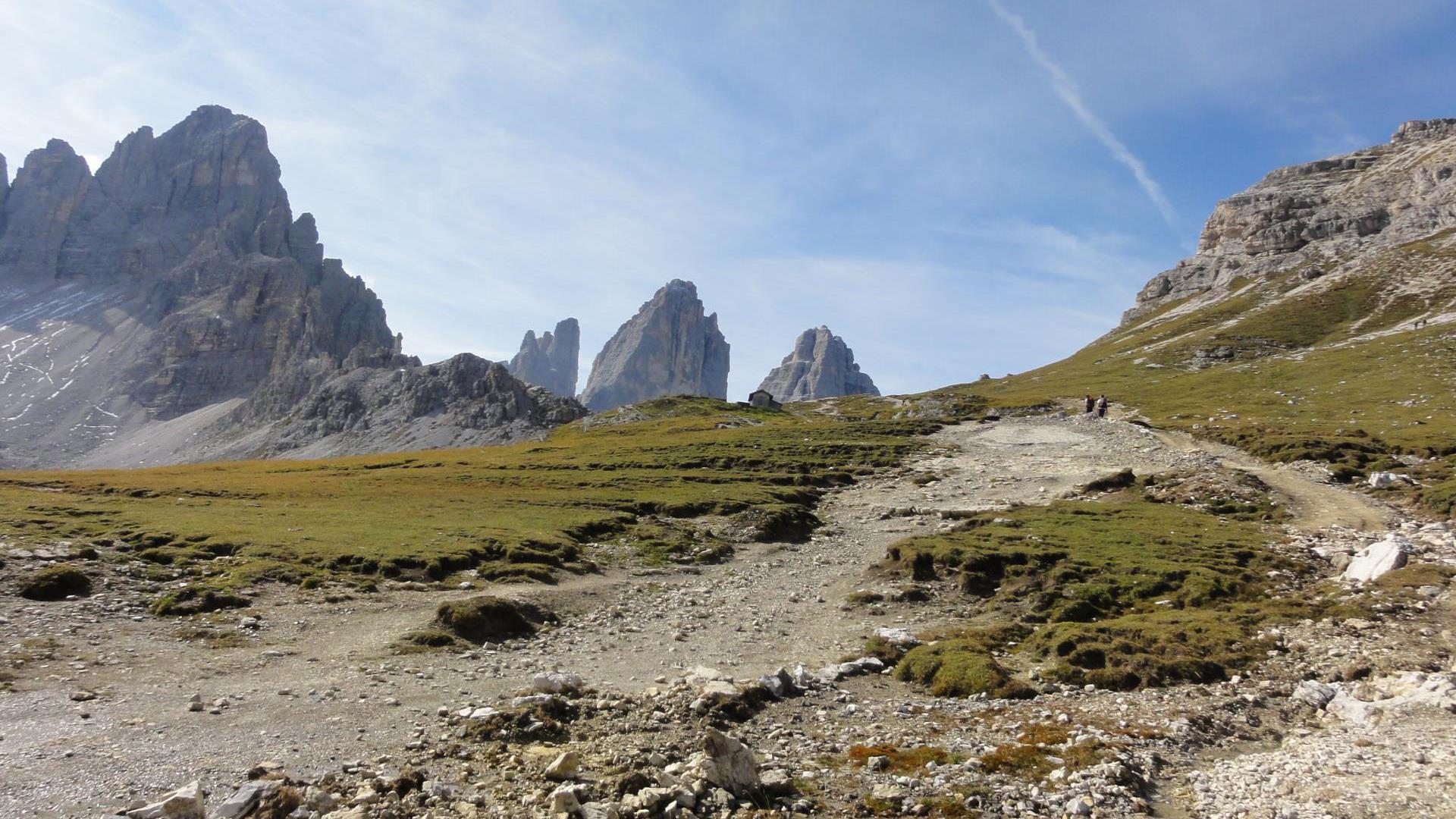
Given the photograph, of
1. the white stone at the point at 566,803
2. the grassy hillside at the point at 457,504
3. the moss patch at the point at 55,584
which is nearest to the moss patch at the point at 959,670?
the white stone at the point at 566,803

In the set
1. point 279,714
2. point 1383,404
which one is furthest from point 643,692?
point 1383,404

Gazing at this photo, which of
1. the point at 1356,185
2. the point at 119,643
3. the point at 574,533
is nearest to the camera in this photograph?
the point at 119,643

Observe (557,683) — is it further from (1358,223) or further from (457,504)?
(1358,223)

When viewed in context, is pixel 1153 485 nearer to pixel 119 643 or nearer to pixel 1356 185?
pixel 119 643

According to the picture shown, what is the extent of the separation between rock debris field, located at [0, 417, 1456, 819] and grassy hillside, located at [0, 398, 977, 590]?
5192mm

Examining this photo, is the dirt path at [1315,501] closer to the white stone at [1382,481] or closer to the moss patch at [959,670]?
the white stone at [1382,481]

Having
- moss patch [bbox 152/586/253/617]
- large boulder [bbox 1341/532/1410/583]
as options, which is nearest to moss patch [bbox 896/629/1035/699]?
large boulder [bbox 1341/532/1410/583]

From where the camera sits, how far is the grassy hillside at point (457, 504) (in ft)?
111

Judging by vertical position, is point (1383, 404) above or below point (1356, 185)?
below

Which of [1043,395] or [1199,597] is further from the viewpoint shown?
[1043,395]

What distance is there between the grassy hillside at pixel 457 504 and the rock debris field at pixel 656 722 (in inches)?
204

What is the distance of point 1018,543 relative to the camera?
1412 inches

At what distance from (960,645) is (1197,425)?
62033mm

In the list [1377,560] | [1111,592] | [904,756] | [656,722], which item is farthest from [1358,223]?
[656,722]
